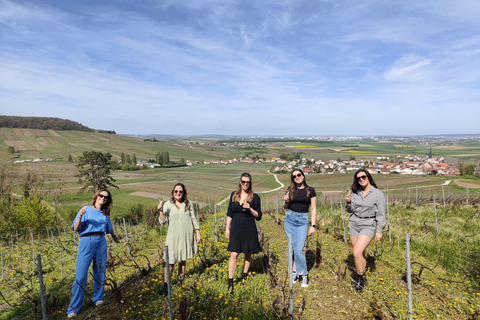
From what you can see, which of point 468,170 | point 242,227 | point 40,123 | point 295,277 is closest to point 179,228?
point 242,227

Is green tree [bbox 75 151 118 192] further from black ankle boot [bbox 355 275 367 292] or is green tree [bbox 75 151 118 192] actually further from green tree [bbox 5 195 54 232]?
black ankle boot [bbox 355 275 367 292]

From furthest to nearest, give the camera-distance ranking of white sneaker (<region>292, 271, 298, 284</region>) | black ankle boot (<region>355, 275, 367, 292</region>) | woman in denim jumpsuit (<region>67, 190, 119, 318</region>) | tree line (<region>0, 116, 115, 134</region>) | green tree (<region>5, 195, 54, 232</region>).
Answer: tree line (<region>0, 116, 115, 134</region>) < green tree (<region>5, 195, 54, 232</region>) < white sneaker (<region>292, 271, 298, 284</region>) < black ankle boot (<region>355, 275, 367, 292</region>) < woman in denim jumpsuit (<region>67, 190, 119, 318</region>)

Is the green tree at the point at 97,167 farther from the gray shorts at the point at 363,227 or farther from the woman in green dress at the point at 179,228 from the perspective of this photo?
the gray shorts at the point at 363,227

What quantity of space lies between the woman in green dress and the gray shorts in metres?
2.44

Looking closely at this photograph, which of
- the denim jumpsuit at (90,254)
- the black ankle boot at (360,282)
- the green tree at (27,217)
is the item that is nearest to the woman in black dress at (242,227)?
the black ankle boot at (360,282)

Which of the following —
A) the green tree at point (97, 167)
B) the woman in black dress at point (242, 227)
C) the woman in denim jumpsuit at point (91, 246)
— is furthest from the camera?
the green tree at point (97, 167)

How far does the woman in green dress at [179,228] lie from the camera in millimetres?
3764

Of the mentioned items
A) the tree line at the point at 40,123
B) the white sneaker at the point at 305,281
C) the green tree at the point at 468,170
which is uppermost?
the tree line at the point at 40,123

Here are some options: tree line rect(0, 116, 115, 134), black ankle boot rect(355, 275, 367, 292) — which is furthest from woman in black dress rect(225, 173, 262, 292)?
tree line rect(0, 116, 115, 134)

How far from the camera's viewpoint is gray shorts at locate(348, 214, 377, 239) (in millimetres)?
3478

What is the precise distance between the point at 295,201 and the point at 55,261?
8.95 metres

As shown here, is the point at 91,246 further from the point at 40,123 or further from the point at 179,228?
the point at 40,123

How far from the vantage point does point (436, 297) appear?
3.40 m

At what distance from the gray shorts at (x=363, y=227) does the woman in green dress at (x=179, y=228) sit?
2.44 metres
